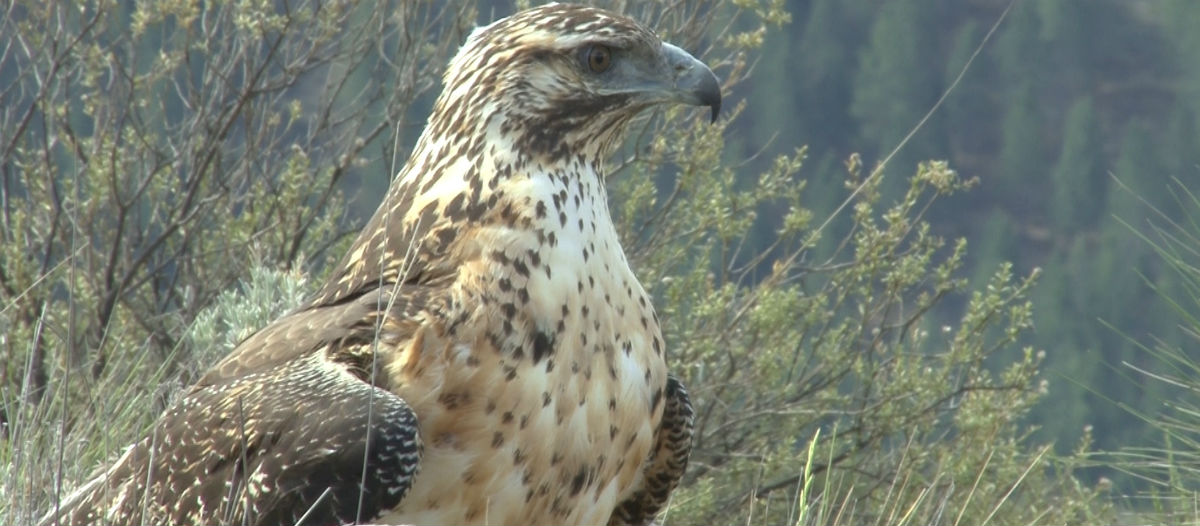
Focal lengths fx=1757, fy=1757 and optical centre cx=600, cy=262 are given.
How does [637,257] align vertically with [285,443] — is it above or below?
below

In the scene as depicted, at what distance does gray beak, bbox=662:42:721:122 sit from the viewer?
12.8 feet

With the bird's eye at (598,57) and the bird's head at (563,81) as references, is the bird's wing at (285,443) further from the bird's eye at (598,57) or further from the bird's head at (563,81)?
the bird's eye at (598,57)

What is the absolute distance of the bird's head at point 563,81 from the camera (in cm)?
377

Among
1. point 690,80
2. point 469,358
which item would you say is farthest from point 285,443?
point 690,80

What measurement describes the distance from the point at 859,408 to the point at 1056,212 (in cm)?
3232

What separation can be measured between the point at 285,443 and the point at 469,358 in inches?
15.3

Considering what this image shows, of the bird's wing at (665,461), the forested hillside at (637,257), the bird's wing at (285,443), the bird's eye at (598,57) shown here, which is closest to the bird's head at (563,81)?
the bird's eye at (598,57)

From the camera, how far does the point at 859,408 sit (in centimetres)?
764

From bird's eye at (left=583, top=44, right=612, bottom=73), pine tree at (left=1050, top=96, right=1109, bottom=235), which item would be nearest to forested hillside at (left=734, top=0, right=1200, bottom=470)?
pine tree at (left=1050, top=96, right=1109, bottom=235)

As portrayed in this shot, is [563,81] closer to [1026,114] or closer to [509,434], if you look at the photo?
[509,434]

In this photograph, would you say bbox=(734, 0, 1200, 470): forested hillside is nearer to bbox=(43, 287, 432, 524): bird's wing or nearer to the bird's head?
the bird's head

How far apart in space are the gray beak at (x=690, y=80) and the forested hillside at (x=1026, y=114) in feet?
103

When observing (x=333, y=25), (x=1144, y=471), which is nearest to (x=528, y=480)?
(x=1144, y=471)

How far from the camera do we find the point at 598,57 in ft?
12.7
